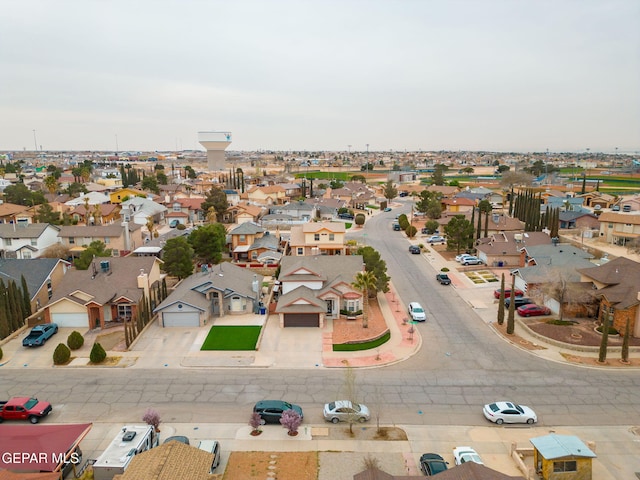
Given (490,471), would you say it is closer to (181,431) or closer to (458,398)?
(458,398)

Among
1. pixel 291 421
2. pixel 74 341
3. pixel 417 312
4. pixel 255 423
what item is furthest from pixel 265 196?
pixel 291 421

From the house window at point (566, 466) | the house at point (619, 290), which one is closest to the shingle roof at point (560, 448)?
the house window at point (566, 466)

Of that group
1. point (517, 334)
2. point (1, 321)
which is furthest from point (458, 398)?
point (1, 321)

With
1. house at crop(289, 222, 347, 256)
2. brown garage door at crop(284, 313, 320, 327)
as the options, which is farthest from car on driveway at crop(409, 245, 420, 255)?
brown garage door at crop(284, 313, 320, 327)

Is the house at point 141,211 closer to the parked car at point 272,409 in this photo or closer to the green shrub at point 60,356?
the green shrub at point 60,356

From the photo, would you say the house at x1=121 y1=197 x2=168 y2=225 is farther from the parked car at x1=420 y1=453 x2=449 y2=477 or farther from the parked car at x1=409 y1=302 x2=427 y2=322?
the parked car at x1=420 y1=453 x2=449 y2=477

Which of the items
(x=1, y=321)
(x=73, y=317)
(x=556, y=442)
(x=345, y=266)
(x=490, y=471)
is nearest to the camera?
(x=490, y=471)

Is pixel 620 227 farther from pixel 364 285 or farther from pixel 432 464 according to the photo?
pixel 432 464
